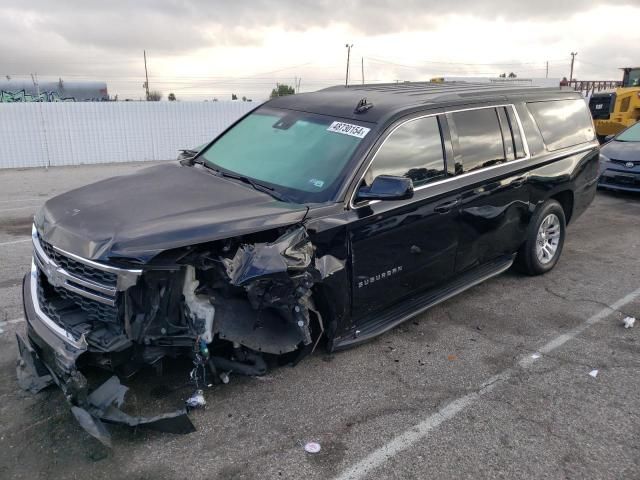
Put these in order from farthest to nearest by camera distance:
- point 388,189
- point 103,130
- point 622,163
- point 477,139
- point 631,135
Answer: point 103,130, point 631,135, point 622,163, point 477,139, point 388,189

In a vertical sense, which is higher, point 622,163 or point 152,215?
point 152,215

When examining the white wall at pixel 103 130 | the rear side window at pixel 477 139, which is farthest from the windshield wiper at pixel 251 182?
the white wall at pixel 103 130

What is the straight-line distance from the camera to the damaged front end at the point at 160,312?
2.91m

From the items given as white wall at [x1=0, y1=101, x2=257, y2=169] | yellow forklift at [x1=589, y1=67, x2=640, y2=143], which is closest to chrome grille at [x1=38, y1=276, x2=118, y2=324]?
white wall at [x1=0, y1=101, x2=257, y2=169]

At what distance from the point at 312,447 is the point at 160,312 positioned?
1182 mm

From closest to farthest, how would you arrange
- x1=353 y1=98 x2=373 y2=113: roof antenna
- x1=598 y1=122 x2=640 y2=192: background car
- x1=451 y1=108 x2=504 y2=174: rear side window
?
x1=353 y1=98 x2=373 y2=113: roof antenna < x1=451 y1=108 x2=504 y2=174: rear side window < x1=598 y1=122 x2=640 y2=192: background car

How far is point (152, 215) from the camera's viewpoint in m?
3.12

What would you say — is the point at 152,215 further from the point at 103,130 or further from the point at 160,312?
the point at 103,130

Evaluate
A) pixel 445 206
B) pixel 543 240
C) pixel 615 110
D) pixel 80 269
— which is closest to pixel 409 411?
pixel 445 206

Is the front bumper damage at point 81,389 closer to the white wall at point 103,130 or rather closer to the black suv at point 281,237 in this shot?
the black suv at point 281,237

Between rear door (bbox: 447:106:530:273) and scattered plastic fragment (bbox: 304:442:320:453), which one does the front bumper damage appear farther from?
rear door (bbox: 447:106:530:273)

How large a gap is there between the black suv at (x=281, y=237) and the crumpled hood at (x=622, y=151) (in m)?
5.72

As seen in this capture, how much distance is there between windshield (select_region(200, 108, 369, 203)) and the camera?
145 inches

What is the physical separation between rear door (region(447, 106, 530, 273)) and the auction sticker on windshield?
34.9 inches
